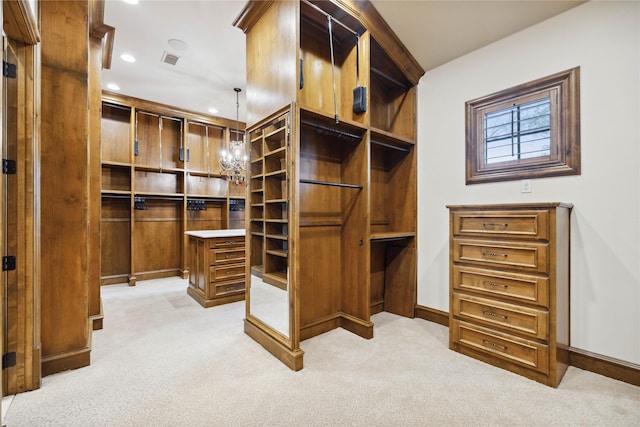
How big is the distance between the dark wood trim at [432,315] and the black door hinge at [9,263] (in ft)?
10.9

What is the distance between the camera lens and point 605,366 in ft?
6.82

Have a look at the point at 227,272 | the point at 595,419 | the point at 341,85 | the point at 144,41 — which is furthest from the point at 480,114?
the point at 144,41

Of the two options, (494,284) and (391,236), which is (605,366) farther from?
(391,236)

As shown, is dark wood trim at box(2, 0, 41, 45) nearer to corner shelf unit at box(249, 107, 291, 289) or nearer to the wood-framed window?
corner shelf unit at box(249, 107, 291, 289)

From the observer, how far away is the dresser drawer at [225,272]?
3.58 meters

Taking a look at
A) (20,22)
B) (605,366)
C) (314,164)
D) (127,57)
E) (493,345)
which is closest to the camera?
(20,22)

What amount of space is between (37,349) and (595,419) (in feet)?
11.1

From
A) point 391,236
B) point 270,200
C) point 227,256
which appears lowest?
point 227,256

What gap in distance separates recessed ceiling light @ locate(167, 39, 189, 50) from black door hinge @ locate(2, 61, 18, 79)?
1.73 metres

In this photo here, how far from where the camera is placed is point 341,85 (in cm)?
284

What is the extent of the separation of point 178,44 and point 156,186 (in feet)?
9.15

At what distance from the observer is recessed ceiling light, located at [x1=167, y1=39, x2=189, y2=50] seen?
3.19 meters

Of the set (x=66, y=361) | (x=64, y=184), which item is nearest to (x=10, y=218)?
(x=64, y=184)

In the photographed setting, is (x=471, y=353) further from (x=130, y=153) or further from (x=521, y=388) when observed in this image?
(x=130, y=153)
